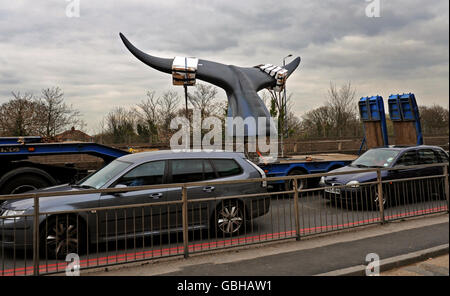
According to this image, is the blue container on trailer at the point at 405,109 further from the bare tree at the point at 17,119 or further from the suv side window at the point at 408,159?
the bare tree at the point at 17,119

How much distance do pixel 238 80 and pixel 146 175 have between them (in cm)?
894

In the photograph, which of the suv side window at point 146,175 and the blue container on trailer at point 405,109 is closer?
the suv side window at point 146,175

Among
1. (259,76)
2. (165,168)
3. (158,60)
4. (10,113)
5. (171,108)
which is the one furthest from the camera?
(171,108)

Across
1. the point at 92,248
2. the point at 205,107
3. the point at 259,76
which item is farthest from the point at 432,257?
the point at 205,107

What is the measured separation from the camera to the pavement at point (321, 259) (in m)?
4.55

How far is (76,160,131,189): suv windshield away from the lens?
238 inches

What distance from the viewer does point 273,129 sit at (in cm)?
1416

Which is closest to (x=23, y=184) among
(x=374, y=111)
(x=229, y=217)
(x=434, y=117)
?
(x=229, y=217)

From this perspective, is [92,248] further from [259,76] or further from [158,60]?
[259,76]

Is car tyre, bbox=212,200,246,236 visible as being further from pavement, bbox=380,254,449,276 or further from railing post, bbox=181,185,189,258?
pavement, bbox=380,254,449,276

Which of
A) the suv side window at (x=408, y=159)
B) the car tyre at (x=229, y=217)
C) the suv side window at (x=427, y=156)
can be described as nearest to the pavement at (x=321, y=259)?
Answer: the car tyre at (x=229, y=217)

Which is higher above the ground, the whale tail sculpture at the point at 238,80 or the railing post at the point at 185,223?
the whale tail sculpture at the point at 238,80

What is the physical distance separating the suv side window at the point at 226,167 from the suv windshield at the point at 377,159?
14.5 ft

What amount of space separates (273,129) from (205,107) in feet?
72.3
